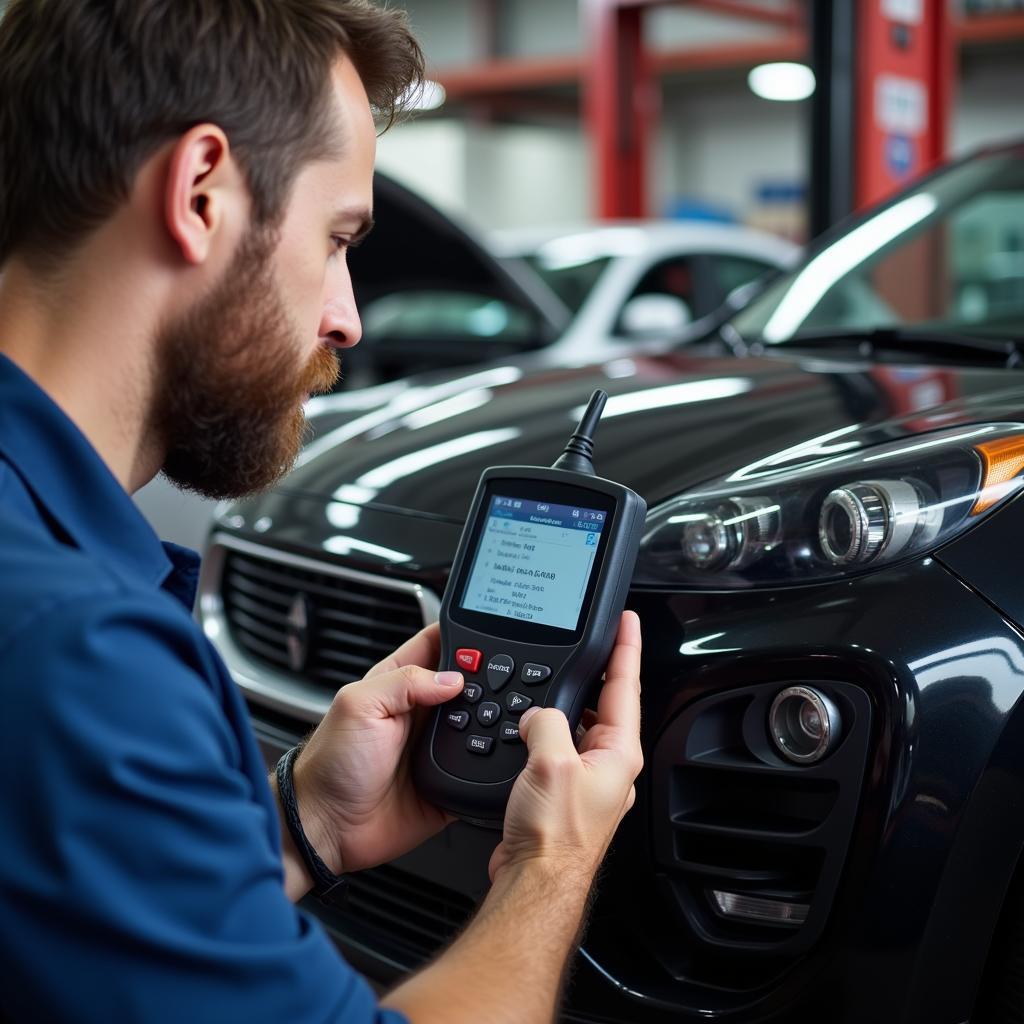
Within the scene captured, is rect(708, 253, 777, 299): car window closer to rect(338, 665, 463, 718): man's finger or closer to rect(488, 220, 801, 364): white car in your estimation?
rect(488, 220, 801, 364): white car

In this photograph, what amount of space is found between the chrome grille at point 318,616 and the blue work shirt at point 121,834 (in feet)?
3.32

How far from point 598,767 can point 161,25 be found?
70 centimetres

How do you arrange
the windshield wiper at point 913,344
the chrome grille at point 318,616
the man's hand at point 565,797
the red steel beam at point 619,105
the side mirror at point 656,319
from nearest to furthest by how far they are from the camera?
the man's hand at point 565,797
the chrome grille at point 318,616
the windshield wiper at point 913,344
the side mirror at point 656,319
the red steel beam at point 619,105

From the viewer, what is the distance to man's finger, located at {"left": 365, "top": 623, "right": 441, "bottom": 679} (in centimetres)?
150

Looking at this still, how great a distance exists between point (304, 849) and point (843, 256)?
6.27 feet

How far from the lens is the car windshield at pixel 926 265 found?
8.94 feet

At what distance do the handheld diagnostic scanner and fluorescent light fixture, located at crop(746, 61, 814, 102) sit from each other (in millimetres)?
14037

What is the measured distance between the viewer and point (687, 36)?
1514 centimetres

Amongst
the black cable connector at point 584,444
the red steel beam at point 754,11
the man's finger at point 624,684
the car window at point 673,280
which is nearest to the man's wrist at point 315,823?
the man's finger at point 624,684

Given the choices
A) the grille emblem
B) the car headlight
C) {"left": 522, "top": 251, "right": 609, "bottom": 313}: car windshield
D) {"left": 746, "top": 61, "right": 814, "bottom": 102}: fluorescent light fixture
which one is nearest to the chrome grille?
the grille emblem

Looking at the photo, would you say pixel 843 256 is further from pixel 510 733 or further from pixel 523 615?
pixel 510 733

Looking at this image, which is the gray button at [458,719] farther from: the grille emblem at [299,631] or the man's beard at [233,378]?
the grille emblem at [299,631]

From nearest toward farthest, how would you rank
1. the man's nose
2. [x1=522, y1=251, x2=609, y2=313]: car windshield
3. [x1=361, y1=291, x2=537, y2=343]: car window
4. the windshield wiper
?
the man's nose < the windshield wiper < [x1=361, y1=291, x2=537, y2=343]: car window < [x1=522, y1=251, x2=609, y2=313]: car windshield

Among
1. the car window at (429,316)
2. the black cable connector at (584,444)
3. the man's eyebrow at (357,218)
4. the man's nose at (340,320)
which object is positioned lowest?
the car window at (429,316)
